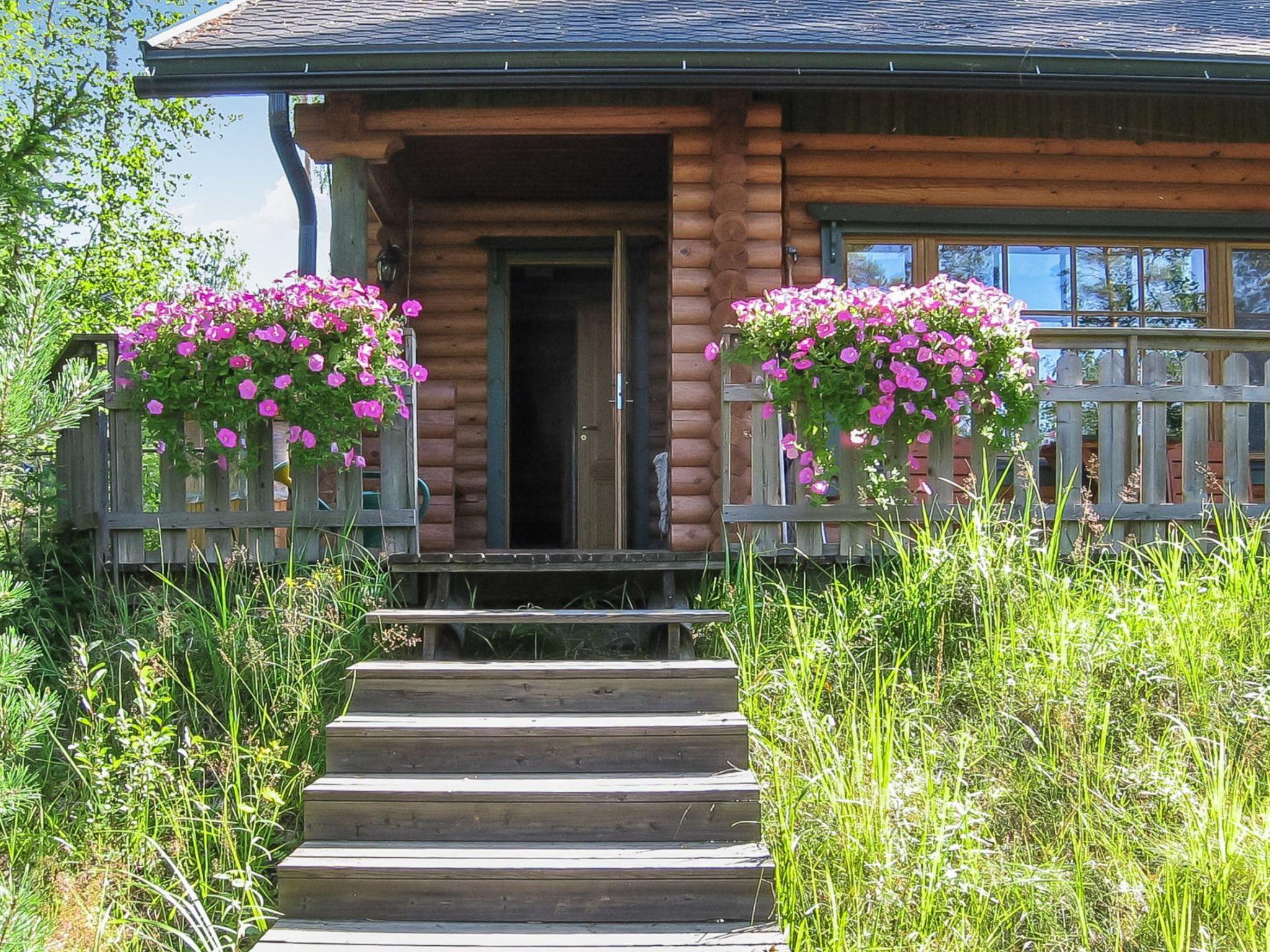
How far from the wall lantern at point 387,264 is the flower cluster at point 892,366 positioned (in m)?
2.91

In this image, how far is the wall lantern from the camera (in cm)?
641

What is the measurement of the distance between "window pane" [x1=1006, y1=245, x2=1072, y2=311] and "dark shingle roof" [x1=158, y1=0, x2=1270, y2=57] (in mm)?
1234

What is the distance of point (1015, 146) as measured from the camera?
6223 millimetres

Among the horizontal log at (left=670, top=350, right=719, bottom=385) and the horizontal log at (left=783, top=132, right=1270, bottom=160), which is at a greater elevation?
the horizontal log at (left=783, top=132, right=1270, bottom=160)

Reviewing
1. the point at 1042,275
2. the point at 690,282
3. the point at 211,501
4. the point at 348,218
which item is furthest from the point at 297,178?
A: the point at 1042,275

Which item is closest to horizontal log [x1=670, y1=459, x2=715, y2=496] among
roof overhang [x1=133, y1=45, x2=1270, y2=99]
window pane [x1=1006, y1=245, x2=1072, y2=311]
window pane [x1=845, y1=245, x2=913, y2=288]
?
window pane [x1=845, y1=245, x2=913, y2=288]

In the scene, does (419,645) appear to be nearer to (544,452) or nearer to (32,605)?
(32,605)

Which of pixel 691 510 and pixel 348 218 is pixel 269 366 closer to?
pixel 348 218

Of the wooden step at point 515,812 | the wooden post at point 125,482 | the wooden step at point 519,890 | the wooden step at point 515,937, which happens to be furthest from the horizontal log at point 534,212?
the wooden step at point 515,937

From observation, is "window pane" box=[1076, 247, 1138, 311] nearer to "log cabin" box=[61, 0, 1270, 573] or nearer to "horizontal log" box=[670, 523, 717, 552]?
"log cabin" box=[61, 0, 1270, 573]

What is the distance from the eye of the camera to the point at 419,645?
3.96m

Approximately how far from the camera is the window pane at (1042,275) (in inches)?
252

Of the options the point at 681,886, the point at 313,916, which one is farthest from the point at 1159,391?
the point at 313,916

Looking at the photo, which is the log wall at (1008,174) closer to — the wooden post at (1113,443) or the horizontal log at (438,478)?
the wooden post at (1113,443)
